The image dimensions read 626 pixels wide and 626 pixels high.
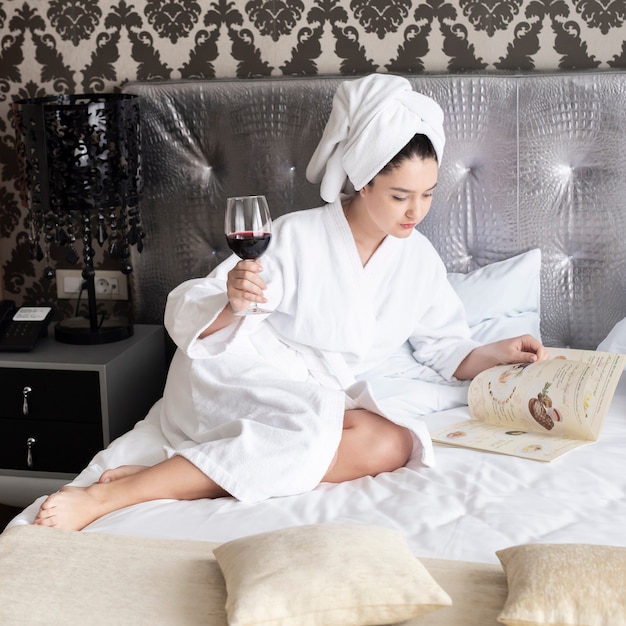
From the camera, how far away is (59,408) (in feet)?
8.02

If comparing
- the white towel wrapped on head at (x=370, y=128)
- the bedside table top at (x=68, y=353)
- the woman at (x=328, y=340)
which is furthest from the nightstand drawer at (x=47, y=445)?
the white towel wrapped on head at (x=370, y=128)

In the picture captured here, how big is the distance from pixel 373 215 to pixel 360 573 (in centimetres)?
110

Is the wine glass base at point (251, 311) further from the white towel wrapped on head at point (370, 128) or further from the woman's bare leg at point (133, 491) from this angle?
the white towel wrapped on head at point (370, 128)

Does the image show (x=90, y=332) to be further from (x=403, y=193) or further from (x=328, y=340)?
(x=403, y=193)

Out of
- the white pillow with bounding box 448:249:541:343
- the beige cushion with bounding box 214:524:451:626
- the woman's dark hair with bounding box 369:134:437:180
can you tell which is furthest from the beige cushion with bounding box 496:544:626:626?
the white pillow with bounding box 448:249:541:343

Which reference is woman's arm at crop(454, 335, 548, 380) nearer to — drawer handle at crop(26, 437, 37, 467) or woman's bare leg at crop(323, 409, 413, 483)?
woman's bare leg at crop(323, 409, 413, 483)

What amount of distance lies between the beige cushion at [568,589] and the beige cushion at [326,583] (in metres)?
0.10

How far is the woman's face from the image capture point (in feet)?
6.70

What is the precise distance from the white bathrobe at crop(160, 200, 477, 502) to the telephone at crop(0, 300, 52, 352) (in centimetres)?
64

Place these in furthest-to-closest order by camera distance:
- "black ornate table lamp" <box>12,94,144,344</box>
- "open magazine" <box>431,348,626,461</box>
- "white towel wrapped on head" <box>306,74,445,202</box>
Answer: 1. "black ornate table lamp" <box>12,94,144,344</box>
2. "white towel wrapped on head" <box>306,74,445,202</box>
3. "open magazine" <box>431,348,626,461</box>

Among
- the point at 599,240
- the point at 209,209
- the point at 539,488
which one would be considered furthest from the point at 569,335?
the point at 209,209

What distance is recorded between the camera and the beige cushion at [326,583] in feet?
3.64

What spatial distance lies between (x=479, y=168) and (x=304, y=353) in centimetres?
81

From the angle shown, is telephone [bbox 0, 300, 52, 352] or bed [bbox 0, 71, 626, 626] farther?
telephone [bbox 0, 300, 52, 352]
